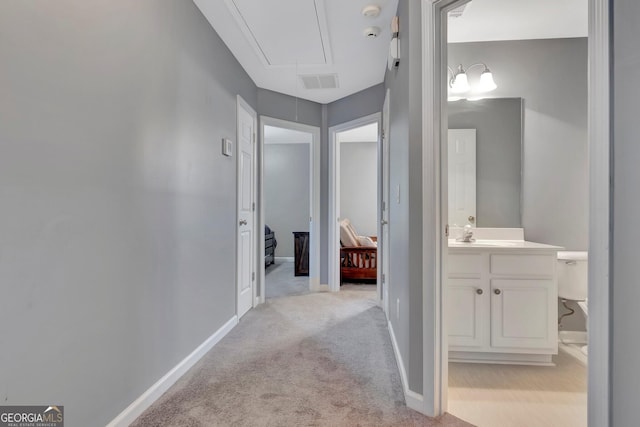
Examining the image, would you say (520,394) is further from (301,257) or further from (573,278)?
(301,257)

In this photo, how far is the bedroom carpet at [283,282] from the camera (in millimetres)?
3954

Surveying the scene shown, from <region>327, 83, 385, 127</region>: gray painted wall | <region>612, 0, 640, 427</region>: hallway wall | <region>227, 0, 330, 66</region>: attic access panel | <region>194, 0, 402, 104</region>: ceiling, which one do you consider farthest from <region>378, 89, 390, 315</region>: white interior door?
<region>612, 0, 640, 427</region>: hallway wall

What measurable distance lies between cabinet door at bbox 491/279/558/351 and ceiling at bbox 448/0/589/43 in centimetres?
188

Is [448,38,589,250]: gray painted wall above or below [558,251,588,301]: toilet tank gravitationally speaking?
above

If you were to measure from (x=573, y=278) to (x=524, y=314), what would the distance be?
55cm

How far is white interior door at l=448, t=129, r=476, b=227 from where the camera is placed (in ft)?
8.41

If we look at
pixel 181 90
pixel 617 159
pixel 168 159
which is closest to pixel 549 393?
pixel 617 159

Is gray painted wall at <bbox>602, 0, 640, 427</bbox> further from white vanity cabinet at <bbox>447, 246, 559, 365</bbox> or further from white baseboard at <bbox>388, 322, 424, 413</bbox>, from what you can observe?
white vanity cabinet at <bbox>447, 246, 559, 365</bbox>

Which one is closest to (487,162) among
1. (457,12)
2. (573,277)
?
(573,277)

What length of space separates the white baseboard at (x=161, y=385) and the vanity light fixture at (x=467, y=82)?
2.74 m

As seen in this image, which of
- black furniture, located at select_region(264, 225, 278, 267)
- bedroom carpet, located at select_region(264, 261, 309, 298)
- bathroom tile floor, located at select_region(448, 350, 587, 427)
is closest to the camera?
bathroom tile floor, located at select_region(448, 350, 587, 427)

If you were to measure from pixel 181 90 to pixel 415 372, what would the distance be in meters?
2.10

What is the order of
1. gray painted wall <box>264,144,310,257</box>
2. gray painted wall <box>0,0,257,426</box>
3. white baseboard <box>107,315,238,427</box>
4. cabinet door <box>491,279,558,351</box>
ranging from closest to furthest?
gray painted wall <box>0,0,257,426</box>
white baseboard <box>107,315,238,427</box>
cabinet door <box>491,279,558,351</box>
gray painted wall <box>264,144,310,257</box>

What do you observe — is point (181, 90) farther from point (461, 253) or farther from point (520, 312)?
point (520, 312)
